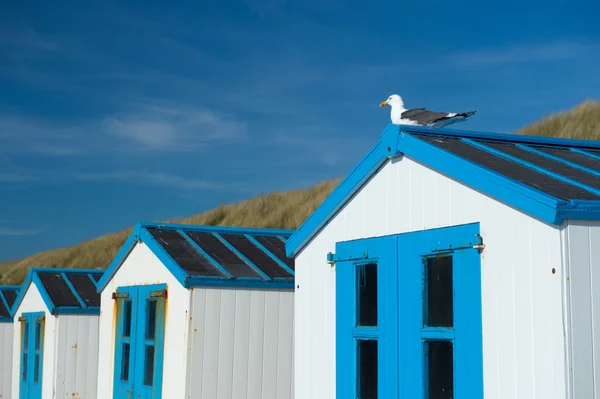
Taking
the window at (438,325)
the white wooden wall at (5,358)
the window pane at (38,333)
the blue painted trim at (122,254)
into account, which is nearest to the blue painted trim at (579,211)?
the window at (438,325)

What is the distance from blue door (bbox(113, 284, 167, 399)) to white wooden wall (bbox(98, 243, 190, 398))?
0.37 feet

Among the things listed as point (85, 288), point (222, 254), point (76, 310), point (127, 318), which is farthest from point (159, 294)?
point (85, 288)

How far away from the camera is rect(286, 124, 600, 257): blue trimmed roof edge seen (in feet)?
16.0

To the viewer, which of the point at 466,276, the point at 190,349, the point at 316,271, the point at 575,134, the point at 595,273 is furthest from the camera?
the point at 575,134

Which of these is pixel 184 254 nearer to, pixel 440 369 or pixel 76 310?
pixel 76 310

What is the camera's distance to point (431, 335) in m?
5.93

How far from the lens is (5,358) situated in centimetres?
1609

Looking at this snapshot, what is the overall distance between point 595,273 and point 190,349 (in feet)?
16.9

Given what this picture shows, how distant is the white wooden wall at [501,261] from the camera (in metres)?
4.91

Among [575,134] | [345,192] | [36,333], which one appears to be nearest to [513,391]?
[345,192]

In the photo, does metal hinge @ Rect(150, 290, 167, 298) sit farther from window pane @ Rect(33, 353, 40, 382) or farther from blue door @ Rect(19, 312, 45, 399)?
window pane @ Rect(33, 353, 40, 382)

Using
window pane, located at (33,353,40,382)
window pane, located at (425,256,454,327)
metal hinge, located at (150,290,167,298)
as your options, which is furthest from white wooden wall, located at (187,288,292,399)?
window pane, located at (33,353,40,382)

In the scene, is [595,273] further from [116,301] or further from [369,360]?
[116,301]

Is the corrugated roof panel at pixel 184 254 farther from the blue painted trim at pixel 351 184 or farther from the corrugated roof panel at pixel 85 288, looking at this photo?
the corrugated roof panel at pixel 85 288
